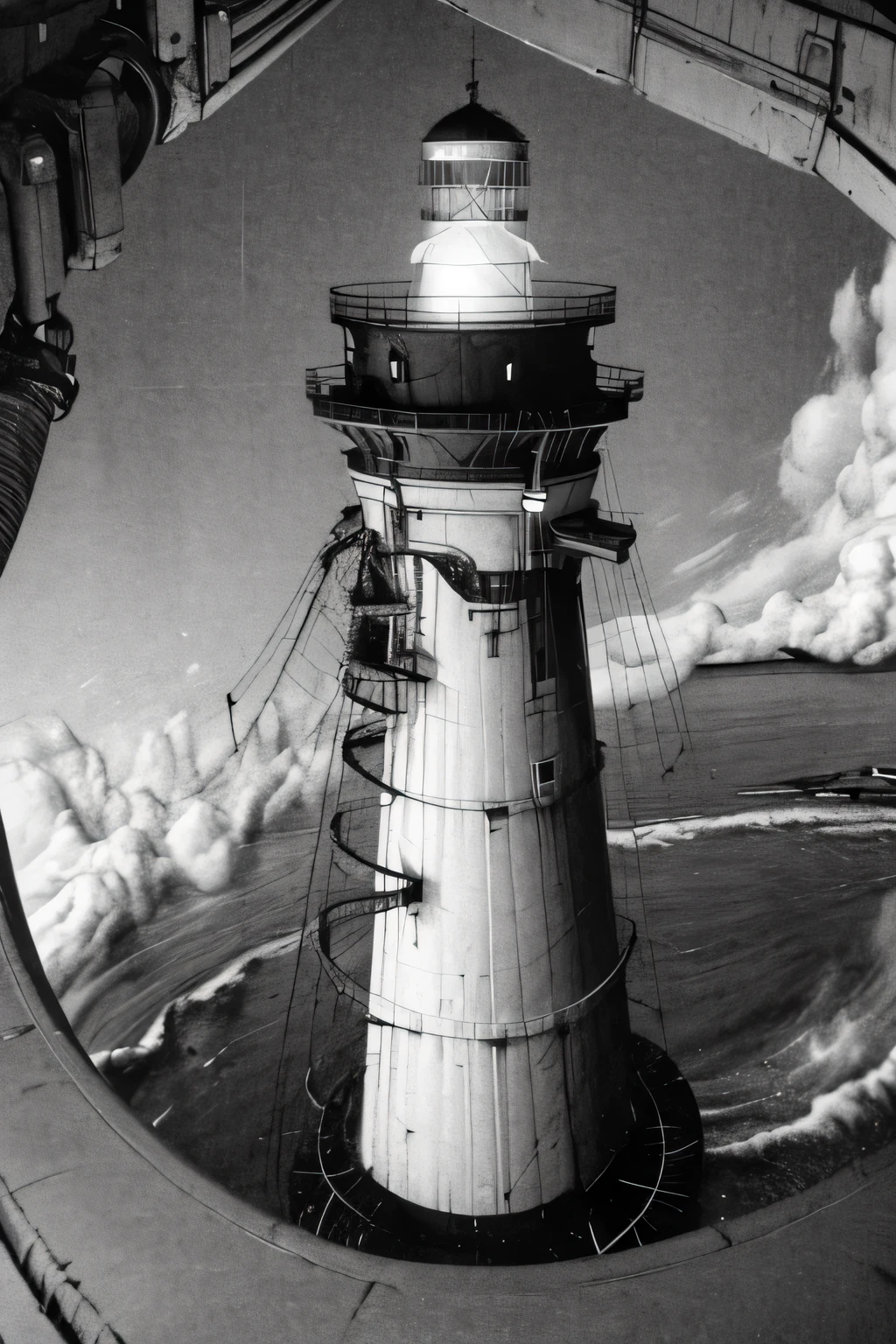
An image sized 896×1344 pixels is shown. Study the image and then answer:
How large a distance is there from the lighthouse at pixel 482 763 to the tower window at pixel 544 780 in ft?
0.04

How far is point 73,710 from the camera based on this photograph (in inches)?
374

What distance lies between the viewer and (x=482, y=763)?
6.87 meters

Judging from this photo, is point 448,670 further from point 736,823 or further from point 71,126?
point 736,823

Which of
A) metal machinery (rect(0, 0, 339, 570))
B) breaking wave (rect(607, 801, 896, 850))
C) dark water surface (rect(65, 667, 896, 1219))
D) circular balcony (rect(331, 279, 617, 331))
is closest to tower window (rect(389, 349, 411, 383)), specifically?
circular balcony (rect(331, 279, 617, 331))

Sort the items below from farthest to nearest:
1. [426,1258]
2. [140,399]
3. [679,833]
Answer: [679,833], [140,399], [426,1258]

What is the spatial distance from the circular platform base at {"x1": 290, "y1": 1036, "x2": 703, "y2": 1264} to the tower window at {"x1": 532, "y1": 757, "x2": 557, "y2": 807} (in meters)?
2.40

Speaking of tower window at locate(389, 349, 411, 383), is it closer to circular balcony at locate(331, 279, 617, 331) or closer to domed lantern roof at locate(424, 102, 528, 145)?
circular balcony at locate(331, 279, 617, 331)

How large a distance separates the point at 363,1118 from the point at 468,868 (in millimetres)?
1990

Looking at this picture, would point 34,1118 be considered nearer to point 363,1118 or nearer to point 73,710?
point 363,1118

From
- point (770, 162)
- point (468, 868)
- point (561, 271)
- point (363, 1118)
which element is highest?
point (770, 162)

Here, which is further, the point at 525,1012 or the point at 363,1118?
the point at 363,1118

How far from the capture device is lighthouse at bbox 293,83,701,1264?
21.1ft

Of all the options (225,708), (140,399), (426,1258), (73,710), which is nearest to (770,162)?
(140,399)

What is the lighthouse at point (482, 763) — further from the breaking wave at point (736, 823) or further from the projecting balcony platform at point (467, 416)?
the breaking wave at point (736, 823)
